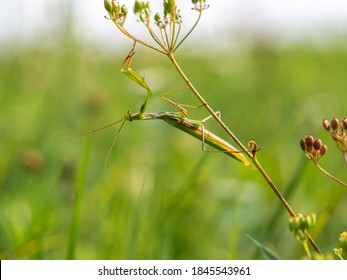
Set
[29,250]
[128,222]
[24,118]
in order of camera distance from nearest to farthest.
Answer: [29,250] < [128,222] < [24,118]

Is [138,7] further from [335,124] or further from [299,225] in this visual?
[299,225]

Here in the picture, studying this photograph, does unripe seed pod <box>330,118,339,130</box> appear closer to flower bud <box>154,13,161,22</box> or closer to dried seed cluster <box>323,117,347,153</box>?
dried seed cluster <box>323,117,347,153</box>

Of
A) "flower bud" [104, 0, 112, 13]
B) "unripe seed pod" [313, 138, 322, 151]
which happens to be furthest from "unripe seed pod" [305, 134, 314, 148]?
"flower bud" [104, 0, 112, 13]

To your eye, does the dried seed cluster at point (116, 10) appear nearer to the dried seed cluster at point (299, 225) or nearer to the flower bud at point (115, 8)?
the flower bud at point (115, 8)

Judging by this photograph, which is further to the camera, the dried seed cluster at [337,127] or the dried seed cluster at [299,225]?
the dried seed cluster at [337,127]

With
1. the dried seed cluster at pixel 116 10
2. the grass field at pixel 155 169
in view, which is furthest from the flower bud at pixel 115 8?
the grass field at pixel 155 169

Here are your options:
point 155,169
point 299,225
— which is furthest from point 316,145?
point 155,169

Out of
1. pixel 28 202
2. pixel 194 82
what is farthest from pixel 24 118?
pixel 194 82
